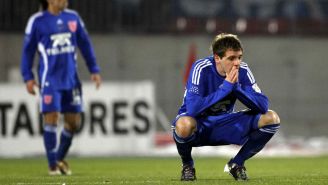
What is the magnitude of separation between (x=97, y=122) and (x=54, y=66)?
18.3 feet

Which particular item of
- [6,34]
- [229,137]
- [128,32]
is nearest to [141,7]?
[128,32]

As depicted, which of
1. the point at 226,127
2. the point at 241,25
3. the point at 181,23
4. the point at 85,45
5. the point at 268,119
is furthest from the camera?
the point at 241,25

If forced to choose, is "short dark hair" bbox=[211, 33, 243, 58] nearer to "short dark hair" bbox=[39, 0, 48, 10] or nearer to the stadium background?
"short dark hair" bbox=[39, 0, 48, 10]

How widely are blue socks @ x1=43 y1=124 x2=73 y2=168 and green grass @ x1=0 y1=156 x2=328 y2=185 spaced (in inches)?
8.4

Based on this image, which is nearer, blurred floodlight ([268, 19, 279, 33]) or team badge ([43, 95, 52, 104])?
team badge ([43, 95, 52, 104])

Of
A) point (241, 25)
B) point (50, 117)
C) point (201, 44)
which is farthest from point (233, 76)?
point (241, 25)

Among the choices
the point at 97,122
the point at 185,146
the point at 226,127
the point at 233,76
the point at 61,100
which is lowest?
the point at 97,122

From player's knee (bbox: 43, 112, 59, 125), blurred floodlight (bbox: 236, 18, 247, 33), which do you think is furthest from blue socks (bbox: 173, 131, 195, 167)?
blurred floodlight (bbox: 236, 18, 247, 33)

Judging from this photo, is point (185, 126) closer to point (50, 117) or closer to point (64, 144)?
point (50, 117)

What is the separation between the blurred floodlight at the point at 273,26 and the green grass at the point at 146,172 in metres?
5.98

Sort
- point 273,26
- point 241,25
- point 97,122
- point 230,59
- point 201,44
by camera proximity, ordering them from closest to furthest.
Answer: point 230,59 → point 97,122 → point 201,44 → point 241,25 → point 273,26

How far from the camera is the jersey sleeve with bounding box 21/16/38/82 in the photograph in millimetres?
10500

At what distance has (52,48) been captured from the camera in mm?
10484

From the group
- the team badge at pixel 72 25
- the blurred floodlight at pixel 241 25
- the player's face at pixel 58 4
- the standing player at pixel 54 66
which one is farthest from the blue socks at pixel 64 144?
the blurred floodlight at pixel 241 25
